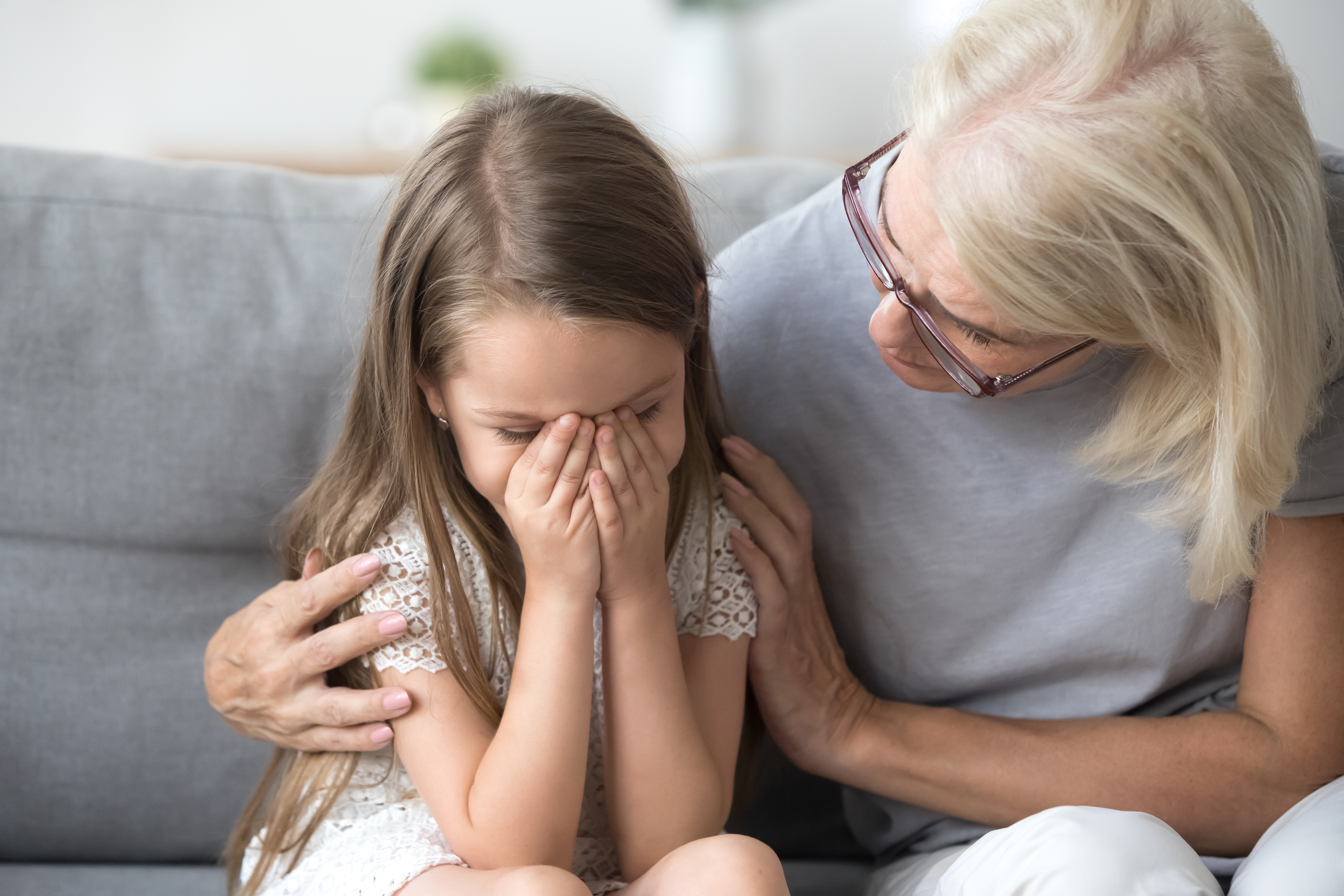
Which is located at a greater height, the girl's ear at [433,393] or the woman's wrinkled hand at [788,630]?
the girl's ear at [433,393]

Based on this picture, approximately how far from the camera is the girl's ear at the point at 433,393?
958 mm

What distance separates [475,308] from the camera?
0.87m

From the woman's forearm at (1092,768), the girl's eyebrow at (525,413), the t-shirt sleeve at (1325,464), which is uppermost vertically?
the girl's eyebrow at (525,413)

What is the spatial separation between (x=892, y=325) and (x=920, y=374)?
0.09 meters

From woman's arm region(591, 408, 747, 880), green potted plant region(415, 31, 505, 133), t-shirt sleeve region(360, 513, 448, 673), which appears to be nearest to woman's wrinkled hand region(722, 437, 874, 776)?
woman's arm region(591, 408, 747, 880)

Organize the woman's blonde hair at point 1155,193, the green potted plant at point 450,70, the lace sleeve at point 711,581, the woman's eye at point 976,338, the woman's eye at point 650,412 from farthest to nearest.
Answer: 1. the green potted plant at point 450,70
2. the lace sleeve at point 711,581
3. the woman's eye at point 650,412
4. the woman's eye at point 976,338
5. the woman's blonde hair at point 1155,193

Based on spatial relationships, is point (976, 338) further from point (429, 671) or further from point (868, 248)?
point (429, 671)

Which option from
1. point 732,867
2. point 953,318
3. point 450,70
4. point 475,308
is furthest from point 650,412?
point 450,70

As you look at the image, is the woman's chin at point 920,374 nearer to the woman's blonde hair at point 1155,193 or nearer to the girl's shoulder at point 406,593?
the woman's blonde hair at point 1155,193

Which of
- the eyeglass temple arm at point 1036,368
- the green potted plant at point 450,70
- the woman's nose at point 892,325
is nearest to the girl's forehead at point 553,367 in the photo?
the woman's nose at point 892,325

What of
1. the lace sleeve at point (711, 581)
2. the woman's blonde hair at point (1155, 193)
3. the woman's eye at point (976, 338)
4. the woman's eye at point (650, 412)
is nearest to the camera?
the woman's blonde hair at point (1155, 193)

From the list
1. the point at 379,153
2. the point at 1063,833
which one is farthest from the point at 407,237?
the point at 379,153

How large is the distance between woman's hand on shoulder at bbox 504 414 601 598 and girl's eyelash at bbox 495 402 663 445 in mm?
10

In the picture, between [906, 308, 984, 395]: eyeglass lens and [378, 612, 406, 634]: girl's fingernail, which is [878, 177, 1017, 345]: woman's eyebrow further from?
[378, 612, 406, 634]: girl's fingernail
